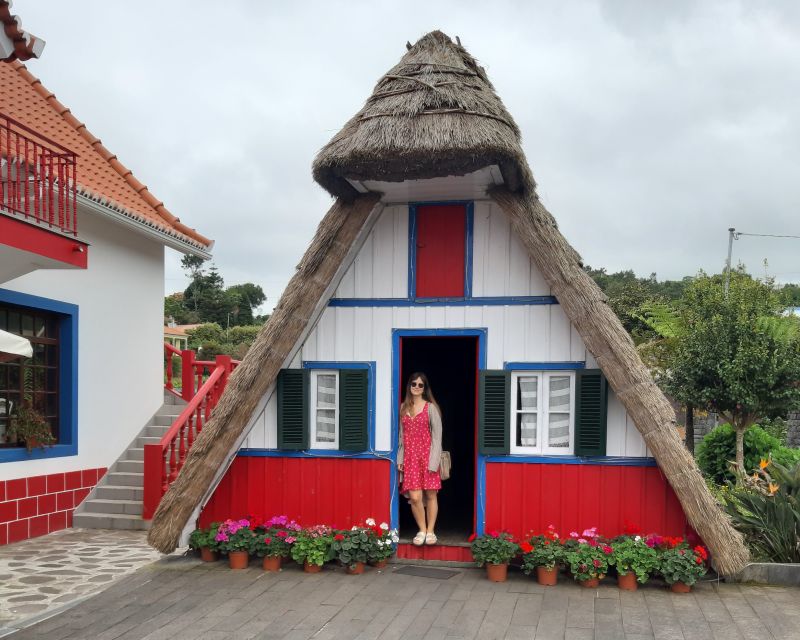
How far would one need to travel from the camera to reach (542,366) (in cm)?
737

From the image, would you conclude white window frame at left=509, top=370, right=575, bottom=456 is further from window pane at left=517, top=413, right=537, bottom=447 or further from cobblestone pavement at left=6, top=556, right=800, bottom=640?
cobblestone pavement at left=6, top=556, right=800, bottom=640

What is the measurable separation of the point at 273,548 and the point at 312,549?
40cm

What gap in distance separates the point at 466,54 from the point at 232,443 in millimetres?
4548

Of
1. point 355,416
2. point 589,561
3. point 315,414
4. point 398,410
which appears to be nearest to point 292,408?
point 315,414

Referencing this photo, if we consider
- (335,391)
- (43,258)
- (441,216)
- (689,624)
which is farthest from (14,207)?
(689,624)

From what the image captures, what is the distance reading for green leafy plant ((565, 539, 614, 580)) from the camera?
662cm

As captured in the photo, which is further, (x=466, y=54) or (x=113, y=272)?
(x=113, y=272)

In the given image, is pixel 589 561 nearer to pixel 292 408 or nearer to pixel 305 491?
pixel 305 491

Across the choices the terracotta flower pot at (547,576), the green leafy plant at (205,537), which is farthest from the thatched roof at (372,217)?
the terracotta flower pot at (547,576)

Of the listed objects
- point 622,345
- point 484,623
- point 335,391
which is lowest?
Result: point 484,623

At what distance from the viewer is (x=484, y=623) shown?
5.77 metres

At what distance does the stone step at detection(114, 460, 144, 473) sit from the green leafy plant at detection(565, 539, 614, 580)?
6.44 meters

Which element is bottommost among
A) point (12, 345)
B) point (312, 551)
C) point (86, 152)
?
point (312, 551)

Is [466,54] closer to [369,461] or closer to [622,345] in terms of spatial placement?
[622,345]
